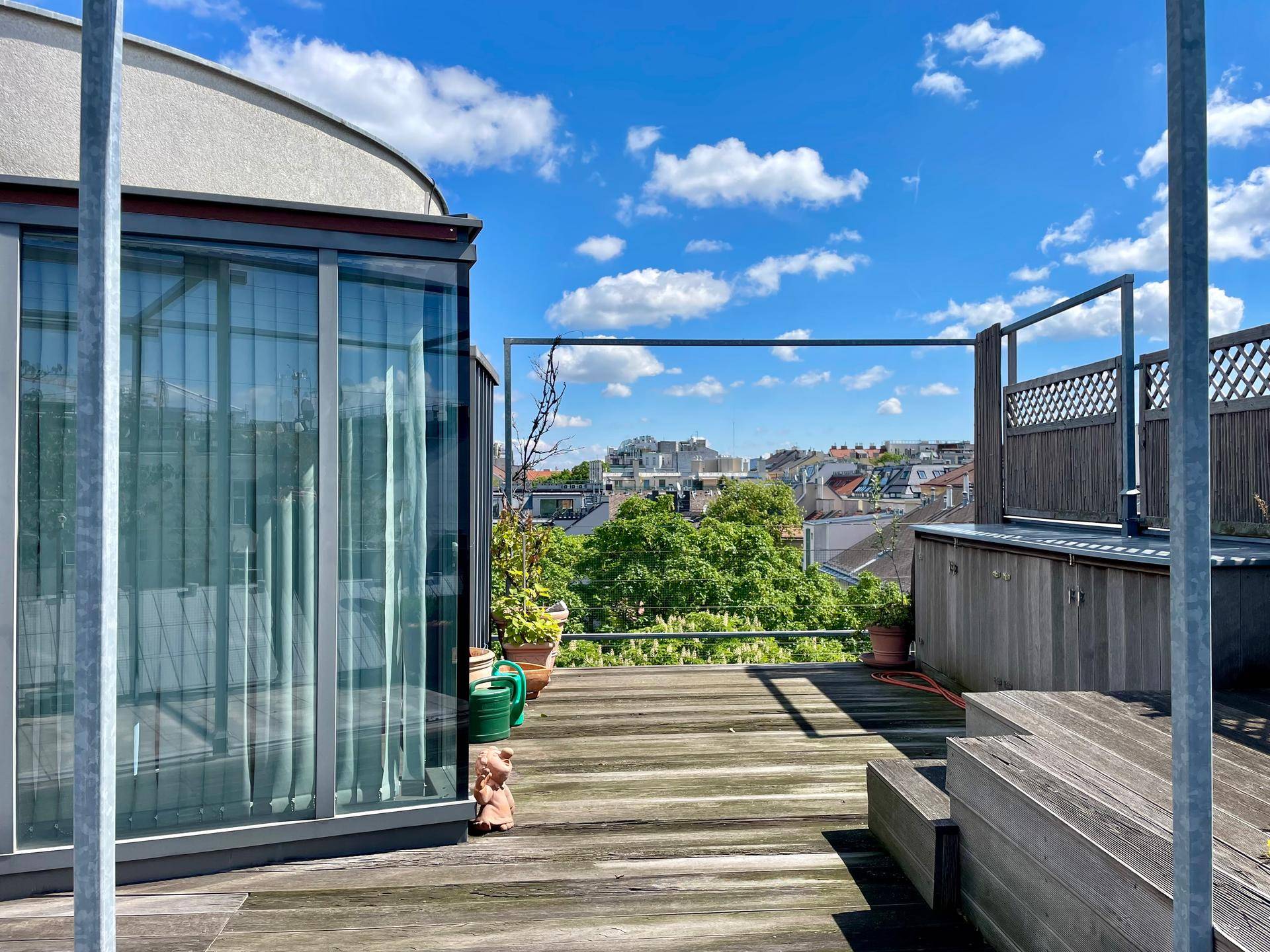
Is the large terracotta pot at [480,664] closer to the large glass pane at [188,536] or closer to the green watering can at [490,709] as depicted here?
the green watering can at [490,709]

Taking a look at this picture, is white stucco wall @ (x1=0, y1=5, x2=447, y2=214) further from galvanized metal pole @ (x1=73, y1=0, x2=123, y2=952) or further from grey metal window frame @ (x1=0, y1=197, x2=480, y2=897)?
galvanized metal pole @ (x1=73, y1=0, x2=123, y2=952)

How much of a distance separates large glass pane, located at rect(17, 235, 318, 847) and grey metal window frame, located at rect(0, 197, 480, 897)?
3cm

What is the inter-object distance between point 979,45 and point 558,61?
304 centimetres

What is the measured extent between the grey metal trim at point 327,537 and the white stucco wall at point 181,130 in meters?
0.33

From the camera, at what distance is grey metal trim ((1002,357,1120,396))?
3.99m

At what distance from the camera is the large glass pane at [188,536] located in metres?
2.27

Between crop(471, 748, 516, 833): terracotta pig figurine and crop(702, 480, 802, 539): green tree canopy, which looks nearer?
crop(471, 748, 516, 833): terracotta pig figurine

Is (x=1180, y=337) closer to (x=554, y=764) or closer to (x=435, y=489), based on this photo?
(x=435, y=489)

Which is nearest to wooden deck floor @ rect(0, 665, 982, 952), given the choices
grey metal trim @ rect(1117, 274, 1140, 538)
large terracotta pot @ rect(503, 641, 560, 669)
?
large terracotta pot @ rect(503, 641, 560, 669)

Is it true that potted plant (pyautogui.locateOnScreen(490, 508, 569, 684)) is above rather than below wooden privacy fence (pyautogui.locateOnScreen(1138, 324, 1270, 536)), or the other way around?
below

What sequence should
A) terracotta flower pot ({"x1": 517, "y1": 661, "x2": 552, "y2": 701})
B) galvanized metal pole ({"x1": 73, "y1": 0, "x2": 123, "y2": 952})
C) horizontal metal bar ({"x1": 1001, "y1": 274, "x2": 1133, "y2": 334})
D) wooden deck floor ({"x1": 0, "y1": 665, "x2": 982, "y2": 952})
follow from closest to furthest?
galvanized metal pole ({"x1": 73, "y1": 0, "x2": 123, "y2": 952}), wooden deck floor ({"x1": 0, "y1": 665, "x2": 982, "y2": 952}), horizontal metal bar ({"x1": 1001, "y1": 274, "x2": 1133, "y2": 334}), terracotta flower pot ({"x1": 517, "y1": 661, "x2": 552, "y2": 701})

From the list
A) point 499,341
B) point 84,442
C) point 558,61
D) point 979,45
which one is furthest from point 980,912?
point 558,61

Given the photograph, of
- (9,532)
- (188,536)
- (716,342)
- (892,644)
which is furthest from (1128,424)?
(9,532)

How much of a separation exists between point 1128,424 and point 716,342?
222cm
